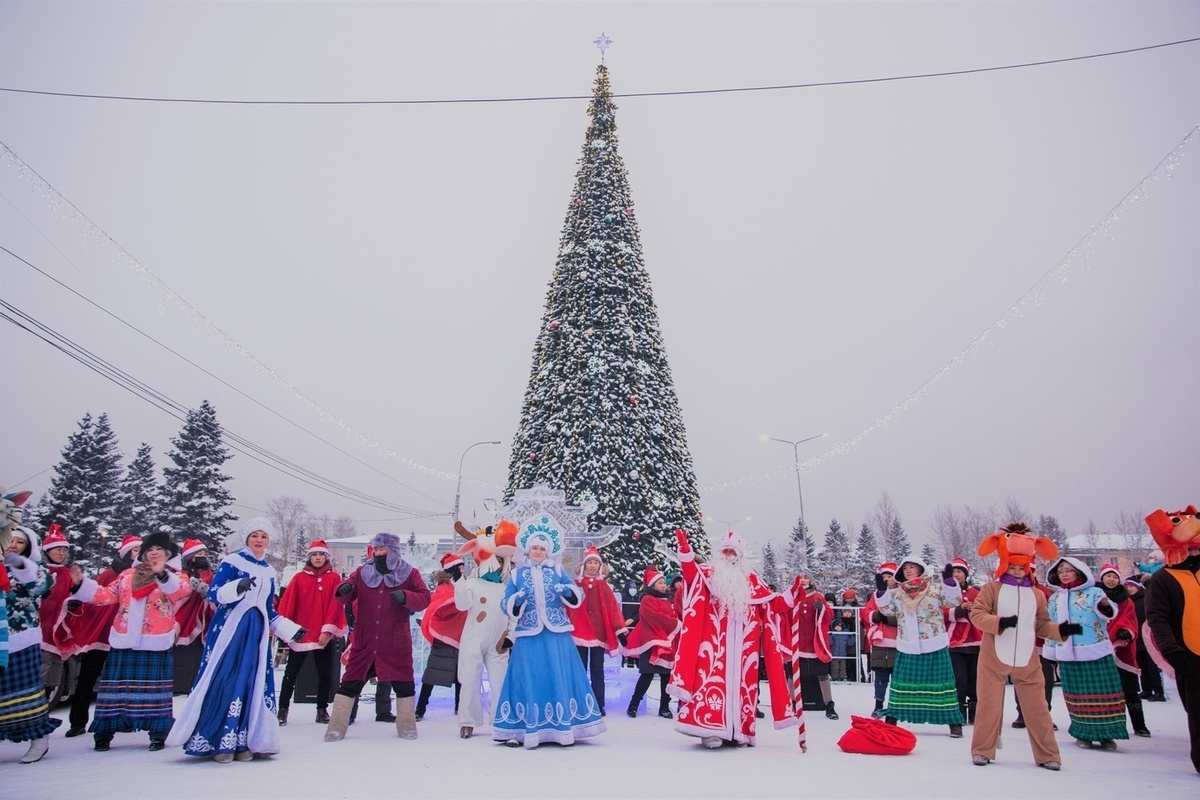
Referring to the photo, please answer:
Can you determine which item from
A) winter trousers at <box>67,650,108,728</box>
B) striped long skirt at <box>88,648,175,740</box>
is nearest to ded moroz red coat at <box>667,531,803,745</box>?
striped long skirt at <box>88,648,175,740</box>

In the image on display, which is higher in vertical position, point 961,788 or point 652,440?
point 652,440

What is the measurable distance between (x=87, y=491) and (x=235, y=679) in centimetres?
3051

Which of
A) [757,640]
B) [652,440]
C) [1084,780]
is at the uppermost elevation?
[652,440]

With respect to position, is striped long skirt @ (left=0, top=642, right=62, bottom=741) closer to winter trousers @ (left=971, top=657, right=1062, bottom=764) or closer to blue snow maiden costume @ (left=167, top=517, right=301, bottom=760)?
blue snow maiden costume @ (left=167, top=517, right=301, bottom=760)

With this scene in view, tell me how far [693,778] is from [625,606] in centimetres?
871

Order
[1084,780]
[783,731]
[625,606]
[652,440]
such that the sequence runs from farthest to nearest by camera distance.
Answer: [652,440]
[625,606]
[783,731]
[1084,780]

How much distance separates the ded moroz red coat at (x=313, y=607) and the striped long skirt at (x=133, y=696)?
158 cm

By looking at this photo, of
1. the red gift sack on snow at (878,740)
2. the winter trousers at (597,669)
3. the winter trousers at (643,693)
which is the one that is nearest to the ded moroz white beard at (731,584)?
the red gift sack on snow at (878,740)

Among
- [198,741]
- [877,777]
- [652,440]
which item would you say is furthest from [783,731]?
[652,440]

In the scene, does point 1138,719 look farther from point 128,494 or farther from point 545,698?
point 128,494

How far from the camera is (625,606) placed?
14578mm

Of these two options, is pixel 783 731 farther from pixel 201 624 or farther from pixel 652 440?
pixel 652 440

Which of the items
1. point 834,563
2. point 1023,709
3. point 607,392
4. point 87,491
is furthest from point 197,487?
point 834,563

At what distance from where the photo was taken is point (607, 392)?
697 inches
